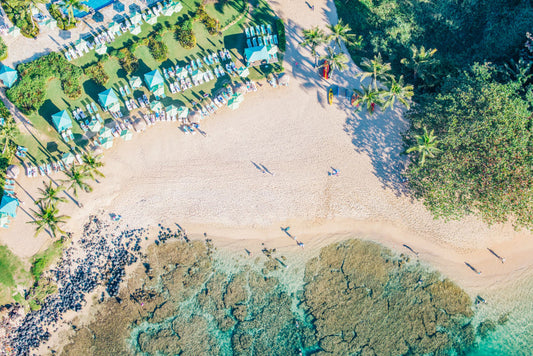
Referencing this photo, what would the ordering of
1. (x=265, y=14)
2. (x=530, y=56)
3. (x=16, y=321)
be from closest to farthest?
(x=530, y=56), (x=16, y=321), (x=265, y=14)

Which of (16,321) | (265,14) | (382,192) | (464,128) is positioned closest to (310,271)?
(382,192)

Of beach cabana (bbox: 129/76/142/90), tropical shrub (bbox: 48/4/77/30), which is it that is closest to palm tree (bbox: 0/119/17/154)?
tropical shrub (bbox: 48/4/77/30)

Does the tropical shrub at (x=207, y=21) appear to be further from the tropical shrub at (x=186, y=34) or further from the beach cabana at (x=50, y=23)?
the beach cabana at (x=50, y=23)

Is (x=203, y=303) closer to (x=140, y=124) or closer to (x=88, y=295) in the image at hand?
(x=88, y=295)

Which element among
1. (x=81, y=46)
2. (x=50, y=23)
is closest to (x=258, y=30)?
(x=81, y=46)

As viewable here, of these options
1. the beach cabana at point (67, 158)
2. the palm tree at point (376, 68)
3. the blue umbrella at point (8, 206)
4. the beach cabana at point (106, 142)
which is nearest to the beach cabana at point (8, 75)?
the beach cabana at point (67, 158)

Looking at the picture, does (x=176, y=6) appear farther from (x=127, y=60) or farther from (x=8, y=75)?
(x=8, y=75)

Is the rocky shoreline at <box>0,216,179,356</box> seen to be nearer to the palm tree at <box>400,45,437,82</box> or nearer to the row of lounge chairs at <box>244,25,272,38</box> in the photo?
the row of lounge chairs at <box>244,25,272,38</box>
